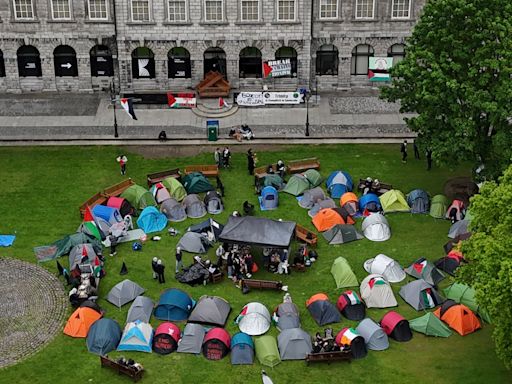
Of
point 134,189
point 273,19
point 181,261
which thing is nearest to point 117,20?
point 273,19

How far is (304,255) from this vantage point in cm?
6156

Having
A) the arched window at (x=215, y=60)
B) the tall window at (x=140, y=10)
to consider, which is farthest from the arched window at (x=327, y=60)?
the tall window at (x=140, y=10)

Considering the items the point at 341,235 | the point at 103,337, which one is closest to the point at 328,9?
the point at 341,235

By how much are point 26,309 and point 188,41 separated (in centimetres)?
3782

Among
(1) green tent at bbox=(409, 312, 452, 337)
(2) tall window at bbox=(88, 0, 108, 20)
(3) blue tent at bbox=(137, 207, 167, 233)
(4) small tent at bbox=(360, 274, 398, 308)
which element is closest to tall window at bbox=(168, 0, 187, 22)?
(2) tall window at bbox=(88, 0, 108, 20)

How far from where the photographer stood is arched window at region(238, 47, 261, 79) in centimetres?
8900

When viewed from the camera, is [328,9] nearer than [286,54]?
Yes

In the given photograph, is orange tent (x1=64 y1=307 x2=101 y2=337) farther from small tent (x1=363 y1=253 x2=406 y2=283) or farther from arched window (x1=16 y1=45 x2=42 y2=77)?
arched window (x1=16 y1=45 x2=42 y2=77)

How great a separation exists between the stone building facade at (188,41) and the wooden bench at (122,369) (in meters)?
Result: 42.4

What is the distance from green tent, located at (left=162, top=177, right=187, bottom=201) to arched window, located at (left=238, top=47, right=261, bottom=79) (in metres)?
22.3

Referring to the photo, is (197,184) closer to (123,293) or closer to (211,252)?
(211,252)

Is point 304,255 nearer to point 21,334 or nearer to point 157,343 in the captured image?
point 157,343

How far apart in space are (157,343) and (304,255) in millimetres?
13093

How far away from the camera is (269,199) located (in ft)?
228
